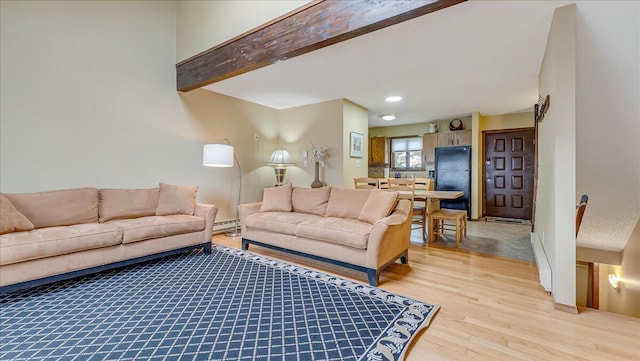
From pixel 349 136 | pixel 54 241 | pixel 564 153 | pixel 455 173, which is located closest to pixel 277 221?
pixel 54 241

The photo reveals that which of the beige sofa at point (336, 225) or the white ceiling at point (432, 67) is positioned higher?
the white ceiling at point (432, 67)

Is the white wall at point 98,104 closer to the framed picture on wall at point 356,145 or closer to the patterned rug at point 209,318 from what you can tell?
the patterned rug at point 209,318

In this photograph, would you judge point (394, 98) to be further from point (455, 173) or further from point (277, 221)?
point (277, 221)

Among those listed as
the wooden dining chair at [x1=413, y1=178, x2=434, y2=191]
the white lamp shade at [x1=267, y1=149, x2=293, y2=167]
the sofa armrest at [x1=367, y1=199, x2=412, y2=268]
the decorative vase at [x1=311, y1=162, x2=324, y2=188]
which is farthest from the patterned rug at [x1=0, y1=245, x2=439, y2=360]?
the white lamp shade at [x1=267, y1=149, x2=293, y2=167]

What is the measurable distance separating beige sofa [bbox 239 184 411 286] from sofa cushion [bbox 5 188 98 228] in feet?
5.41

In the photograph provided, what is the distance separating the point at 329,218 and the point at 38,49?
366 centimetres

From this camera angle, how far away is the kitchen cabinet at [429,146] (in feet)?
21.9

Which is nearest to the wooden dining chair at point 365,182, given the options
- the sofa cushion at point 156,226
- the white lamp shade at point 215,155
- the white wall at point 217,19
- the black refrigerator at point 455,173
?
the white lamp shade at point 215,155

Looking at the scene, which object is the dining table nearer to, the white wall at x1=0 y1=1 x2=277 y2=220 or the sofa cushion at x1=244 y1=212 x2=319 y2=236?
the sofa cushion at x1=244 y1=212 x2=319 y2=236

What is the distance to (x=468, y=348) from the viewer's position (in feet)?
5.53

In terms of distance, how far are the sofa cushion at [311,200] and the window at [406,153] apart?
411cm

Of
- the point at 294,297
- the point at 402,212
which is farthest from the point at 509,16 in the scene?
the point at 294,297

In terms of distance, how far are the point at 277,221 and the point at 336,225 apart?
787 mm

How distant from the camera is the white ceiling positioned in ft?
8.03
